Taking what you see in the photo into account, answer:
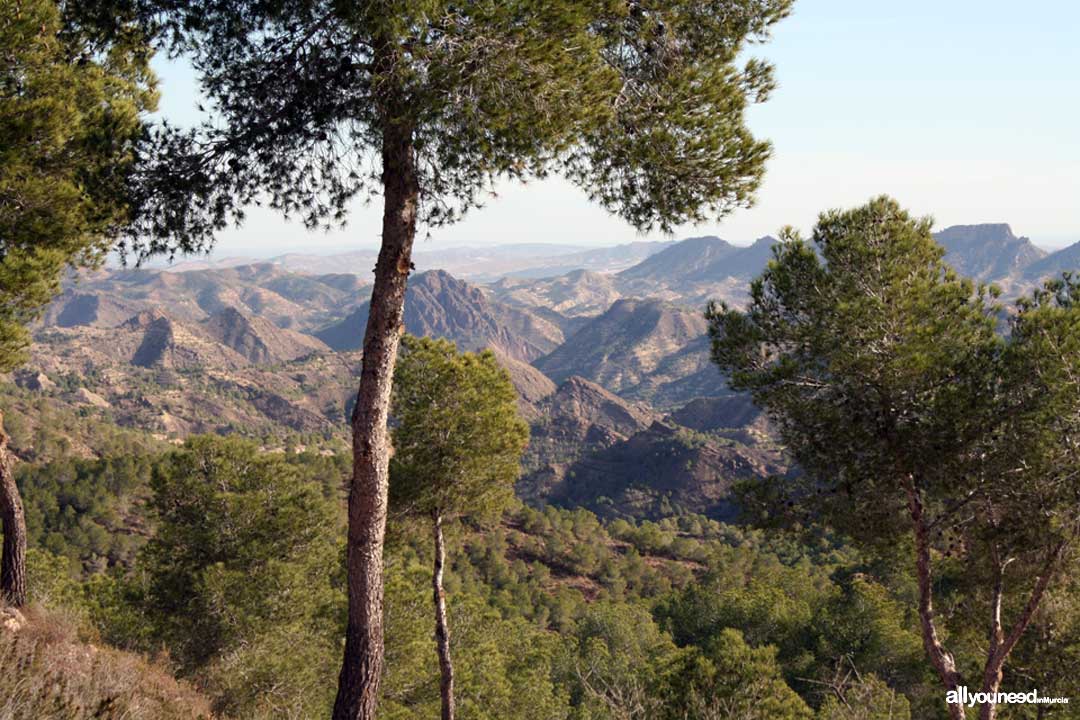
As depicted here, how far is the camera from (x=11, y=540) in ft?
31.4

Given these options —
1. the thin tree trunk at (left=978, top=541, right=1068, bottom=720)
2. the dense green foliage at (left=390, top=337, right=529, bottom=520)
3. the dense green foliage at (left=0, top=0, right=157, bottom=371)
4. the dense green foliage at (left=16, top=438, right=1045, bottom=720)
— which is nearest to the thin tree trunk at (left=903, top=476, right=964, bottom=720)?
the thin tree trunk at (left=978, top=541, right=1068, bottom=720)

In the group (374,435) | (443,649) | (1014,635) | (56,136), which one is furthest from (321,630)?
(1014,635)

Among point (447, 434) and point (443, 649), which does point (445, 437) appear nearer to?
point (447, 434)

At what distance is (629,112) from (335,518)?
18.5 metres

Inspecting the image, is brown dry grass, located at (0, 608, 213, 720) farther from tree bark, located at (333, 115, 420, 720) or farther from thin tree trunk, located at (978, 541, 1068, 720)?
thin tree trunk, located at (978, 541, 1068, 720)

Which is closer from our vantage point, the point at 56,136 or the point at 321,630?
the point at 56,136

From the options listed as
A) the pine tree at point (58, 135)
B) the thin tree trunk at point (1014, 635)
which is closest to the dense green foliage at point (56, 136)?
the pine tree at point (58, 135)

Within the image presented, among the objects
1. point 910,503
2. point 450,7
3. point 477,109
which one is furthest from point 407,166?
point 910,503

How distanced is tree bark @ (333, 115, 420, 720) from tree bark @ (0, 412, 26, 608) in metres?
5.90

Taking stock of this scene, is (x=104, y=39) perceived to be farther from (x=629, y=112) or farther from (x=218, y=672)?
(x=218, y=672)

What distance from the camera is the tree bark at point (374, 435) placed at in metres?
6.64

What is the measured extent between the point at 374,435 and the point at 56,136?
5205 millimetres

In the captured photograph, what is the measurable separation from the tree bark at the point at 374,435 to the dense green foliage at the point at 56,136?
10.6 ft

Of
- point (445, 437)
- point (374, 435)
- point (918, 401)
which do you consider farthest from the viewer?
point (445, 437)
